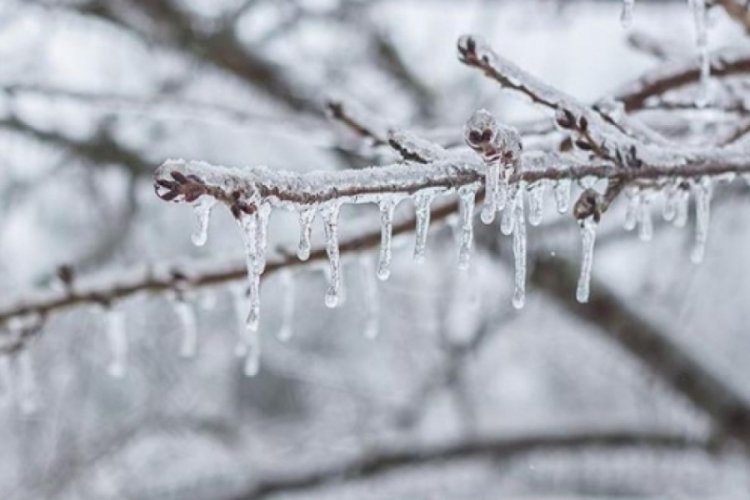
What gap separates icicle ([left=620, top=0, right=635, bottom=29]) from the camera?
0.77 meters

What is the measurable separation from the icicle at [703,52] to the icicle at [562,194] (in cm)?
17

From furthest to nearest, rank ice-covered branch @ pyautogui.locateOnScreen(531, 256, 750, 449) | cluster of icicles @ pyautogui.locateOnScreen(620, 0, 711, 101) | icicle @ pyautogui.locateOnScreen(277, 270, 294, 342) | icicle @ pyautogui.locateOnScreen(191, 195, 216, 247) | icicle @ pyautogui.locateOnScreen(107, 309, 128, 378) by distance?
1. ice-covered branch @ pyautogui.locateOnScreen(531, 256, 750, 449)
2. icicle @ pyautogui.locateOnScreen(107, 309, 128, 378)
3. icicle @ pyautogui.locateOnScreen(277, 270, 294, 342)
4. cluster of icicles @ pyautogui.locateOnScreen(620, 0, 711, 101)
5. icicle @ pyautogui.locateOnScreen(191, 195, 216, 247)

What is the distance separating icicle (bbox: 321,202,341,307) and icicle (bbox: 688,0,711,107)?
338 mm

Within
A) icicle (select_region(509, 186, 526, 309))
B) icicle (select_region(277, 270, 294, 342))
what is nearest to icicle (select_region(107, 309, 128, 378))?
icicle (select_region(277, 270, 294, 342))

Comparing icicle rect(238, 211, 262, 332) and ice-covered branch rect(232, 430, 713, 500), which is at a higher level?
icicle rect(238, 211, 262, 332)

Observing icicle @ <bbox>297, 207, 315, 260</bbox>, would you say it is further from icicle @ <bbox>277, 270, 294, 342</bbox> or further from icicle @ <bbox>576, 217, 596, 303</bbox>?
icicle @ <bbox>277, 270, 294, 342</bbox>

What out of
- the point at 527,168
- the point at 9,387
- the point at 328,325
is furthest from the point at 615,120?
the point at 328,325

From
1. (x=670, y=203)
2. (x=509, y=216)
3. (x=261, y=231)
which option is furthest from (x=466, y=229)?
(x=670, y=203)

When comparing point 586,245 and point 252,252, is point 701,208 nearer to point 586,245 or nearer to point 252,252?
point 586,245

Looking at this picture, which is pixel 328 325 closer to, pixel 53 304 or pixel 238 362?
pixel 238 362

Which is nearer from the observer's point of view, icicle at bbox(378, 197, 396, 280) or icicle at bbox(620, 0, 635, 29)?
icicle at bbox(378, 197, 396, 280)

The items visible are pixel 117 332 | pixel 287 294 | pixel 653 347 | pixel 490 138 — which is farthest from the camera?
pixel 653 347

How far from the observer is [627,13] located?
78 cm

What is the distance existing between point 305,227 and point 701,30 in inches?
15.4
